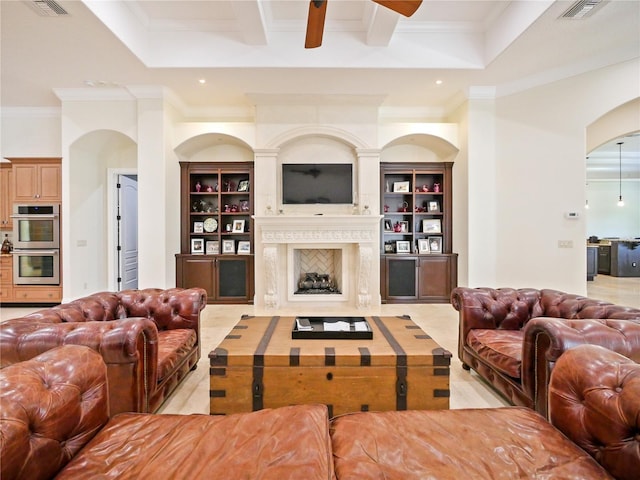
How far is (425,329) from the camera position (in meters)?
4.21

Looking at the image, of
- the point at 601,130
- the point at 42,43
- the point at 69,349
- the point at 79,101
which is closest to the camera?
the point at 69,349

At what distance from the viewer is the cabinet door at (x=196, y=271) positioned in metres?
5.55

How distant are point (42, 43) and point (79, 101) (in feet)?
4.31

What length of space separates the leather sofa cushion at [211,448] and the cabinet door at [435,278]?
179 inches

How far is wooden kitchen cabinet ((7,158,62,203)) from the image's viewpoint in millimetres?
5250

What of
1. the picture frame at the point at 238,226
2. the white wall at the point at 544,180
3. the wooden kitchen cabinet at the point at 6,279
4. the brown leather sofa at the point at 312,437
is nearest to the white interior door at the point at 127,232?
the wooden kitchen cabinet at the point at 6,279

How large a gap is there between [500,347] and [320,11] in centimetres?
284

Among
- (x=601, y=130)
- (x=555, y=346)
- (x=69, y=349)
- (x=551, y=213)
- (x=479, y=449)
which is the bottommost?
(x=479, y=449)

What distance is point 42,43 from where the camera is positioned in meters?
3.76

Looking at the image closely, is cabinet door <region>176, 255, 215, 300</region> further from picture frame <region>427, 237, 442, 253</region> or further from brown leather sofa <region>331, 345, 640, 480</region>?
brown leather sofa <region>331, 345, 640, 480</region>

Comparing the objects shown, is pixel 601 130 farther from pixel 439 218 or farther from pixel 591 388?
pixel 591 388

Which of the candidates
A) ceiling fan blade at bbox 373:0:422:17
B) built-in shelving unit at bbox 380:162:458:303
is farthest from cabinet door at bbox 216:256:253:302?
ceiling fan blade at bbox 373:0:422:17

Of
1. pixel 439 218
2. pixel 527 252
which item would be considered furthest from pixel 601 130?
pixel 439 218

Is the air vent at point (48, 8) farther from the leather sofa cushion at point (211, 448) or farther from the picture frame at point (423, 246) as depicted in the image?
the picture frame at point (423, 246)
